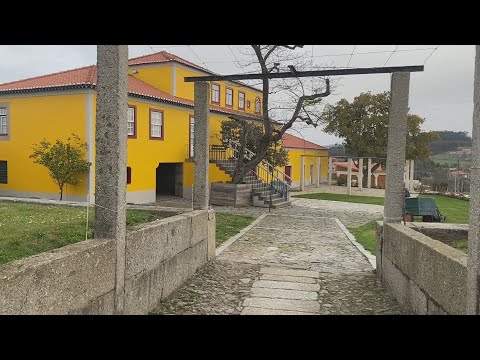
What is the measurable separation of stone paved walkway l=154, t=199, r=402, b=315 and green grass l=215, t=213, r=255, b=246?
0.49 meters

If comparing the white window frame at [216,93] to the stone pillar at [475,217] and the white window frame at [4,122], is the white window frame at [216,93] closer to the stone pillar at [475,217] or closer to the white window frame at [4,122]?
the white window frame at [4,122]

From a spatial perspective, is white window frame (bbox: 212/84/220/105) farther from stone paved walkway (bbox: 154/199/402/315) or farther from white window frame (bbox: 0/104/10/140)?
stone paved walkway (bbox: 154/199/402/315)

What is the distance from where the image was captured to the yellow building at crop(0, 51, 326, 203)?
50.9 ft

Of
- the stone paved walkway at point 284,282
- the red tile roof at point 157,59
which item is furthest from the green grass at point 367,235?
the red tile roof at point 157,59

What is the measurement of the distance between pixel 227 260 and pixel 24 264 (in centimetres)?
524

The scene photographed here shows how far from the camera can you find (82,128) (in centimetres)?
1537

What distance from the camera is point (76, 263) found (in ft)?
10.4

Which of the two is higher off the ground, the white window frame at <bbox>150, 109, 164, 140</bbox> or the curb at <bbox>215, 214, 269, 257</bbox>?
the white window frame at <bbox>150, 109, 164, 140</bbox>

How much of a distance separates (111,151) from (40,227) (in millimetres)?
3794

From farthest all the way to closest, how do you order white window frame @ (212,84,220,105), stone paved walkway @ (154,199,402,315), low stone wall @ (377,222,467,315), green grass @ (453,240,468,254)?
white window frame @ (212,84,220,105)
green grass @ (453,240,468,254)
stone paved walkway @ (154,199,402,315)
low stone wall @ (377,222,467,315)

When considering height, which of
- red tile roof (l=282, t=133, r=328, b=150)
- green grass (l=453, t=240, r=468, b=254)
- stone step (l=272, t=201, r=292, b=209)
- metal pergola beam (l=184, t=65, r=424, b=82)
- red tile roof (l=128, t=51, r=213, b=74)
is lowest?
stone step (l=272, t=201, r=292, b=209)

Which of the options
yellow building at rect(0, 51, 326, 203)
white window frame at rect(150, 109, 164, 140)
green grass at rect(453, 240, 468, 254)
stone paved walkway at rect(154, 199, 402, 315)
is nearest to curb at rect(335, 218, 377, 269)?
stone paved walkway at rect(154, 199, 402, 315)

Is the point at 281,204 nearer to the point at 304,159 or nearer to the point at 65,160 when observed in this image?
the point at 65,160
